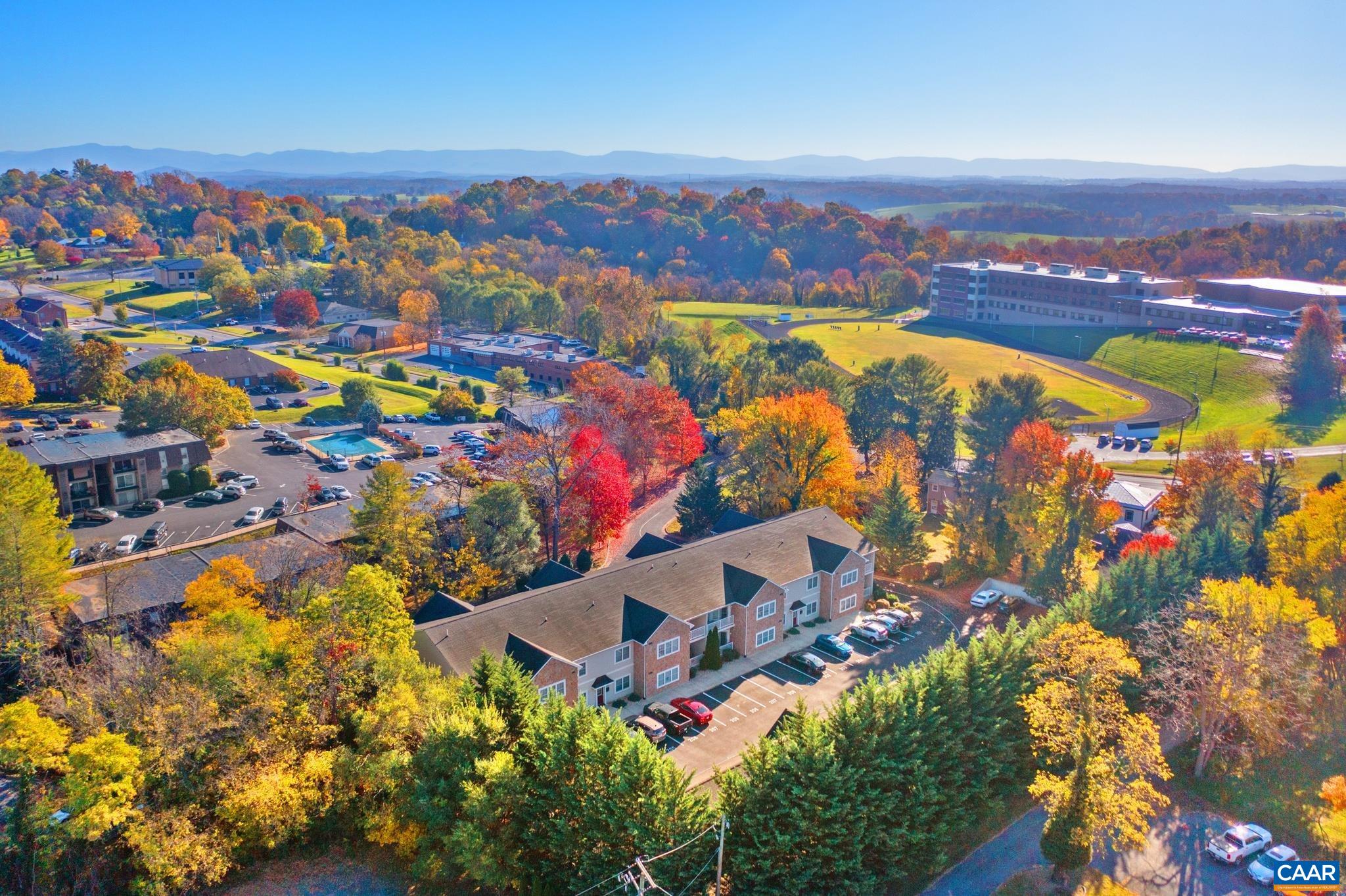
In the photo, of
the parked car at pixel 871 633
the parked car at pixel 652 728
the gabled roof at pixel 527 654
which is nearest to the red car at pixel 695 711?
the parked car at pixel 652 728

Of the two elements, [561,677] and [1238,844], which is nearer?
[1238,844]

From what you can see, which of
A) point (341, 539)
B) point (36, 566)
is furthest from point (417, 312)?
point (36, 566)

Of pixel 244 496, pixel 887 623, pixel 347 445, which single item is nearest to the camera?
pixel 887 623

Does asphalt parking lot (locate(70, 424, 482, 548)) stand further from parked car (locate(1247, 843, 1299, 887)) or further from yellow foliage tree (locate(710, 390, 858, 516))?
parked car (locate(1247, 843, 1299, 887))

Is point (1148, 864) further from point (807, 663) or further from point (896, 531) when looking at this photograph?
point (896, 531)

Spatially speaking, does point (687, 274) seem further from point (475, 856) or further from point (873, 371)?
point (475, 856)

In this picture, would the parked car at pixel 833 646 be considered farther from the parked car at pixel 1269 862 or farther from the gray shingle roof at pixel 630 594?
the parked car at pixel 1269 862

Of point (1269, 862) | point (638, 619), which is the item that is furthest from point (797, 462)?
point (1269, 862)
